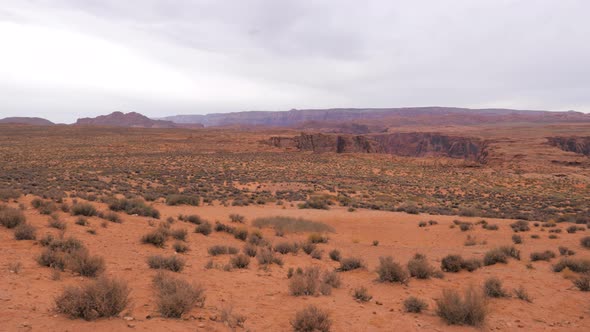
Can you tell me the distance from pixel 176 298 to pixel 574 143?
9569cm

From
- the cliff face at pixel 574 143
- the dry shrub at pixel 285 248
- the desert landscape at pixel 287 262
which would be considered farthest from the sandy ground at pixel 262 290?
the cliff face at pixel 574 143

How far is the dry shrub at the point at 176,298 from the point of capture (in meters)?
5.65

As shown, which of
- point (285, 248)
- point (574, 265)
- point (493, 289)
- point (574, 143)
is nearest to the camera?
point (493, 289)

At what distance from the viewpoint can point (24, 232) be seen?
921 cm

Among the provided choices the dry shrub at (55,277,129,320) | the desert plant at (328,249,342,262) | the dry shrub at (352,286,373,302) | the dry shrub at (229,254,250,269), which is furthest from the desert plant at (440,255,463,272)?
the dry shrub at (55,277,129,320)

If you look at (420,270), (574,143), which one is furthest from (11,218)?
(574,143)

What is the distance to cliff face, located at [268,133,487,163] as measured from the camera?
81188 millimetres

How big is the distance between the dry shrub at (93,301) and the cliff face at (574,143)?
91184 mm

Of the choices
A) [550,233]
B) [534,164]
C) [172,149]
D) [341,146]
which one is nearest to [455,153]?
[341,146]

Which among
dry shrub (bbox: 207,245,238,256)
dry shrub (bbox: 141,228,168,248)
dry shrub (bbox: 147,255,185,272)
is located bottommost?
dry shrub (bbox: 207,245,238,256)

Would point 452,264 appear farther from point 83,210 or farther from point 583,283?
point 83,210

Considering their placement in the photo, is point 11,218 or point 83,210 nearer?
point 11,218

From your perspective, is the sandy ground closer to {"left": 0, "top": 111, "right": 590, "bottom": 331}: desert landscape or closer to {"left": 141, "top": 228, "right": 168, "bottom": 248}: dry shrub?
{"left": 0, "top": 111, "right": 590, "bottom": 331}: desert landscape

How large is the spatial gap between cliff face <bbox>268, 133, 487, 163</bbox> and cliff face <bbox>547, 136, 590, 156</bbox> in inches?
576
